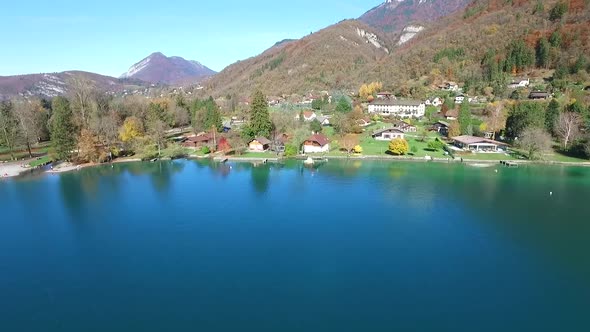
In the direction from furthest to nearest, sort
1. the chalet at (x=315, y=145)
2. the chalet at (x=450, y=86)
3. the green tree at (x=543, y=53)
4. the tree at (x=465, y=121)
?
the chalet at (x=450, y=86) → the green tree at (x=543, y=53) → the tree at (x=465, y=121) → the chalet at (x=315, y=145)

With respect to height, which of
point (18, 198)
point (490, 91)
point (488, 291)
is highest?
point (490, 91)

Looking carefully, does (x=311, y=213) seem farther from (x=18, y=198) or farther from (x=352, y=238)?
(x=18, y=198)

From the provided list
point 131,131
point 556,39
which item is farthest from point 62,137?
point 556,39

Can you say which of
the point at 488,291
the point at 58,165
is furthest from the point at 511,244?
the point at 58,165

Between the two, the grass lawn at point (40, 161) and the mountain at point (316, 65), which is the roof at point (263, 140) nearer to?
the grass lawn at point (40, 161)

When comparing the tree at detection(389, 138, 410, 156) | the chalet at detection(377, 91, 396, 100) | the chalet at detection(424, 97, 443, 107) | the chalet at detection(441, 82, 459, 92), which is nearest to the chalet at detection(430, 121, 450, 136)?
the tree at detection(389, 138, 410, 156)

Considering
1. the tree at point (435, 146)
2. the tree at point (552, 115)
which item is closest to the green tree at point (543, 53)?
the tree at point (552, 115)
